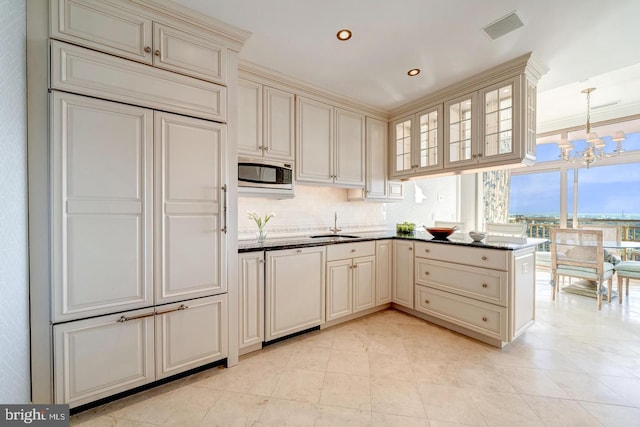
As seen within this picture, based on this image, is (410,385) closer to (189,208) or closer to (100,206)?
(189,208)

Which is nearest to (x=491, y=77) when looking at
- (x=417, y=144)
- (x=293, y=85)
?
(x=417, y=144)

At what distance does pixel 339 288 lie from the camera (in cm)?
271

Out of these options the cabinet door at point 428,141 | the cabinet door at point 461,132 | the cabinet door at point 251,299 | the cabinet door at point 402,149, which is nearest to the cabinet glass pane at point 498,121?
the cabinet door at point 461,132

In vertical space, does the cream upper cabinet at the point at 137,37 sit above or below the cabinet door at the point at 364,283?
above

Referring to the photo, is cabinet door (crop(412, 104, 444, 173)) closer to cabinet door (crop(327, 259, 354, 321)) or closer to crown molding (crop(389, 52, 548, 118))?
crown molding (crop(389, 52, 548, 118))

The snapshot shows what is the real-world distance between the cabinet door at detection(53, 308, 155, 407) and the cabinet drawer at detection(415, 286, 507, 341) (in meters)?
2.48

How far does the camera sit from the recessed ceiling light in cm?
201

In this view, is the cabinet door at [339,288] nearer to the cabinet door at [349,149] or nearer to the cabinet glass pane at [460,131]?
the cabinet door at [349,149]

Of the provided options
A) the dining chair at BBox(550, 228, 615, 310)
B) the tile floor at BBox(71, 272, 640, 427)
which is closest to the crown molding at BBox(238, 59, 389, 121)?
the tile floor at BBox(71, 272, 640, 427)

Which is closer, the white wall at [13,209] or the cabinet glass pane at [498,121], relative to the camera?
the white wall at [13,209]

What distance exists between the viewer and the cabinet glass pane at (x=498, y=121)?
8.14 feet

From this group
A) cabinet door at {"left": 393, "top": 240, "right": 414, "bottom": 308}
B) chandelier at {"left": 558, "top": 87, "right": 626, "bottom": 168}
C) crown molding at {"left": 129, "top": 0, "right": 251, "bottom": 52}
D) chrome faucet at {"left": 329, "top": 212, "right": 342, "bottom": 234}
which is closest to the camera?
crown molding at {"left": 129, "top": 0, "right": 251, "bottom": 52}

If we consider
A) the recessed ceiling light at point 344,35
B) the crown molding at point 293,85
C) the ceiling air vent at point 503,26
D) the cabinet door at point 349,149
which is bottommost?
the cabinet door at point 349,149

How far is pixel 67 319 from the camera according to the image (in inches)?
57.2
